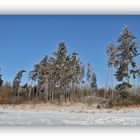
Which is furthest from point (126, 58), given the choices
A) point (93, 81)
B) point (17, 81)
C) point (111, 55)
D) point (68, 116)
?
point (17, 81)

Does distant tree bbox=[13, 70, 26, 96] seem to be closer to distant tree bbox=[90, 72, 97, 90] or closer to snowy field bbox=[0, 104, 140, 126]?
snowy field bbox=[0, 104, 140, 126]

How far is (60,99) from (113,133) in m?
0.69

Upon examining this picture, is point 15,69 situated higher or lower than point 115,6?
lower

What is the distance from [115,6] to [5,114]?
5.53 ft

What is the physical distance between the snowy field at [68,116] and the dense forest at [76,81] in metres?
0.10

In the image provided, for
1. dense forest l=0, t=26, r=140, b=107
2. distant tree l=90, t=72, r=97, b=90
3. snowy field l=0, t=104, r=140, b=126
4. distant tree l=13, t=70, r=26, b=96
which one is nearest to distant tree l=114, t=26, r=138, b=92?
dense forest l=0, t=26, r=140, b=107

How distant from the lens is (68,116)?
9352mm

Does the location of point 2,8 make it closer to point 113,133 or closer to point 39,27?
point 39,27

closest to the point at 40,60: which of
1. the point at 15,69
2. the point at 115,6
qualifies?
the point at 15,69

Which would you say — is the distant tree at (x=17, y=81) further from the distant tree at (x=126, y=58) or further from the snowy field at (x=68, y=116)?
the distant tree at (x=126, y=58)

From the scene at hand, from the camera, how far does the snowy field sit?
30.5 feet

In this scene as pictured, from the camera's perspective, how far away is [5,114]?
9289 mm
